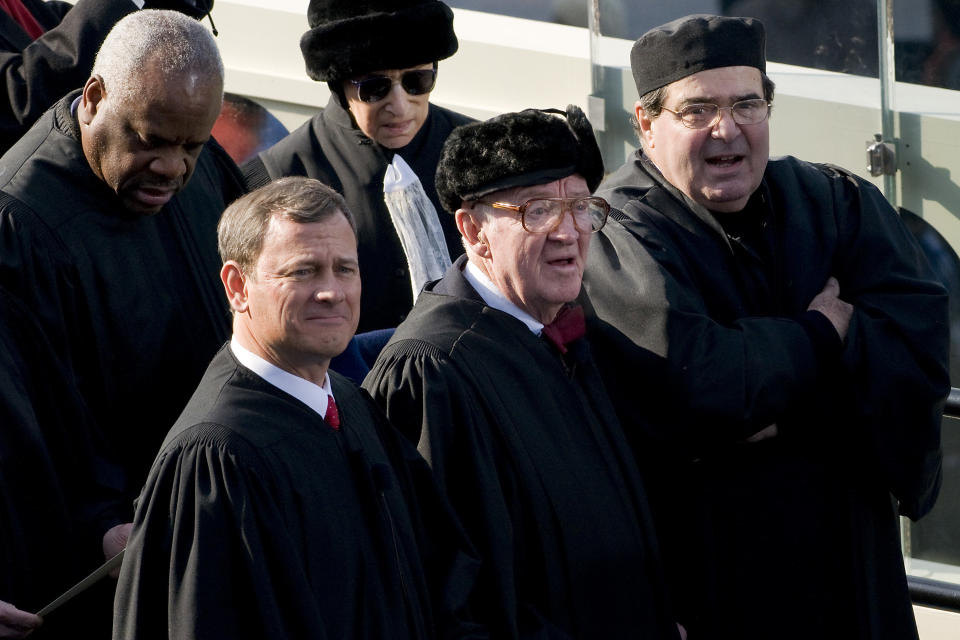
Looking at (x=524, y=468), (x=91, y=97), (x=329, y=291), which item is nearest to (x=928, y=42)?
(x=524, y=468)

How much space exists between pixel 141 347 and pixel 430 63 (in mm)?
1348

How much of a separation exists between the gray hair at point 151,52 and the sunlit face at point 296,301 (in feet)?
2.39

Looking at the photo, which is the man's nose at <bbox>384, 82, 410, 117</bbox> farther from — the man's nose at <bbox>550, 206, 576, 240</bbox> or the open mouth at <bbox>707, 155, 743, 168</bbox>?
the man's nose at <bbox>550, 206, 576, 240</bbox>

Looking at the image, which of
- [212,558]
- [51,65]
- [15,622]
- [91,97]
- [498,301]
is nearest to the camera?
[212,558]

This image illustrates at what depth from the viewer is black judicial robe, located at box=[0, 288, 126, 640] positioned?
10.9ft

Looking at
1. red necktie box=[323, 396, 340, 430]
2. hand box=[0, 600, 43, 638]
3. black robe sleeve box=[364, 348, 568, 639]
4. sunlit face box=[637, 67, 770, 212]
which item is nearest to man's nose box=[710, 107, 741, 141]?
sunlit face box=[637, 67, 770, 212]

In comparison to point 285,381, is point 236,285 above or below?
above

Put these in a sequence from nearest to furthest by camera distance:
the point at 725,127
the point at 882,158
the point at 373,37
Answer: the point at 725,127
the point at 373,37
the point at 882,158

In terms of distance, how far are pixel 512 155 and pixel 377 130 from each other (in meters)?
1.29

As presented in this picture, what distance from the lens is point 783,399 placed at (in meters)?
3.58

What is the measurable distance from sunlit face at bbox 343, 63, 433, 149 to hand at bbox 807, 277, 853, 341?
1.44 meters

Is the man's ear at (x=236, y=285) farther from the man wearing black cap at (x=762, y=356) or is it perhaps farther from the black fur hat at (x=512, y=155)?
the man wearing black cap at (x=762, y=356)

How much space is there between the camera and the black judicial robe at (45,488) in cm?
333

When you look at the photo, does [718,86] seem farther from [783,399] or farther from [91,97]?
[91,97]
